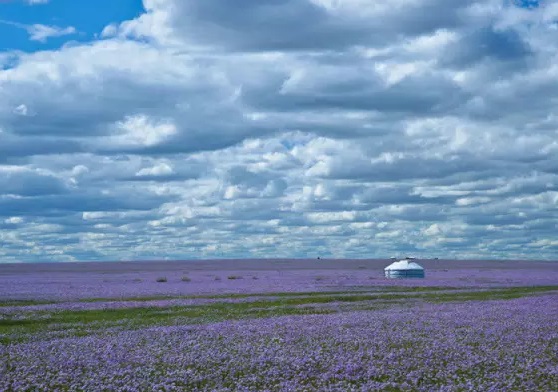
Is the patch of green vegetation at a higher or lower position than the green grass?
higher

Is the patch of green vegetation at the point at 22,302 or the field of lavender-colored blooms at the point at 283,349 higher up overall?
the patch of green vegetation at the point at 22,302

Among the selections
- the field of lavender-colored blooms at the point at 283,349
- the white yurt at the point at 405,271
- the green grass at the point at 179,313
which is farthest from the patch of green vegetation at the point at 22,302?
the white yurt at the point at 405,271

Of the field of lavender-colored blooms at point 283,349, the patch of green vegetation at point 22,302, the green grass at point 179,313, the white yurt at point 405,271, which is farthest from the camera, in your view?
the white yurt at point 405,271

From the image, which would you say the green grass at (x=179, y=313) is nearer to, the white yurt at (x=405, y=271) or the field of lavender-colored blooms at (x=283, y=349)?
the field of lavender-colored blooms at (x=283, y=349)

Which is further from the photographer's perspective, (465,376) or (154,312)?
(154,312)

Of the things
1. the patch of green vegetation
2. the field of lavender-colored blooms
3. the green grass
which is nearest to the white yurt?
the green grass

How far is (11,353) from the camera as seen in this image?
81.0 feet

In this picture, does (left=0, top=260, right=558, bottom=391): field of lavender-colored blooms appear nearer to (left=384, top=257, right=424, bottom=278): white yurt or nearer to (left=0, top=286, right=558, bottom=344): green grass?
(left=0, top=286, right=558, bottom=344): green grass

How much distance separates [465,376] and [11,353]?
1645 centimetres

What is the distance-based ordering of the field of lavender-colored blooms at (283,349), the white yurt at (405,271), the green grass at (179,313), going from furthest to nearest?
the white yurt at (405,271) < the green grass at (179,313) < the field of lavender-colored blooms at (283,349)

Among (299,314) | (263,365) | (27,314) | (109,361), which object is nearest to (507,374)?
(263,365)

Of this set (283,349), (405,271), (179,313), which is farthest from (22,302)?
(405,271)

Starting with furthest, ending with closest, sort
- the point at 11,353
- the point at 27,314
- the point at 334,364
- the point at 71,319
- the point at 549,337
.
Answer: the point at 27,314 → the point at 71,319 → the point at 549,337 → the point at 11,353 → the point at 334,364

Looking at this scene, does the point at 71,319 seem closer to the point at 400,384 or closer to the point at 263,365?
the point at 263,365
